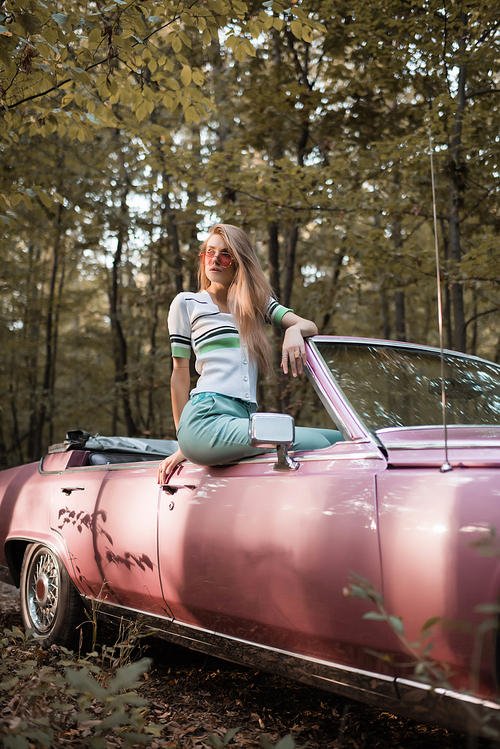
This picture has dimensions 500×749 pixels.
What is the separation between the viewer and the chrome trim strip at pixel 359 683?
1.67m

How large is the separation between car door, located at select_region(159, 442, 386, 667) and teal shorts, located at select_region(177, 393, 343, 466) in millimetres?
78

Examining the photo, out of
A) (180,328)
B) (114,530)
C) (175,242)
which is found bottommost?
(114,530)

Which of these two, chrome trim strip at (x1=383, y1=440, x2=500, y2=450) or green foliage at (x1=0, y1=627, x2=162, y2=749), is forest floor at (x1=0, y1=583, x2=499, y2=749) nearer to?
green foliage at (x1=0, y1=627, x2=162, y2=749)

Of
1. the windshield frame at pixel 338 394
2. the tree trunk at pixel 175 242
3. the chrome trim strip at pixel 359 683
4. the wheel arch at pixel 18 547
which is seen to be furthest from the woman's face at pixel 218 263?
the tree trunk at pixel 175 242

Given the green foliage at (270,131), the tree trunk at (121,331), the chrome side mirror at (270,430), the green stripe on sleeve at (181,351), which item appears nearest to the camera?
the chrome side mirror at (270,430)

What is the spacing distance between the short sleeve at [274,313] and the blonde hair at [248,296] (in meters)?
0.02

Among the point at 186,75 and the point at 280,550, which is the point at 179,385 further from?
the point at 186,75

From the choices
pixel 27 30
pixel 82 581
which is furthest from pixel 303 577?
pixel 27 30

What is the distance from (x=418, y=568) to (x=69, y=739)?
1313 mm

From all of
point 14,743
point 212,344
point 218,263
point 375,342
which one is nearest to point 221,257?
point 218,263

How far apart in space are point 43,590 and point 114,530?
3.39ft

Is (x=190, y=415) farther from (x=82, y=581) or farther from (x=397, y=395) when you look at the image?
(x=82, y=581)

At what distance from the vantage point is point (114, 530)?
313 centimetres

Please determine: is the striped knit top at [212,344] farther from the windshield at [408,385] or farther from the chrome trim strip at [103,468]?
the chrome trim strip at [103,468]
